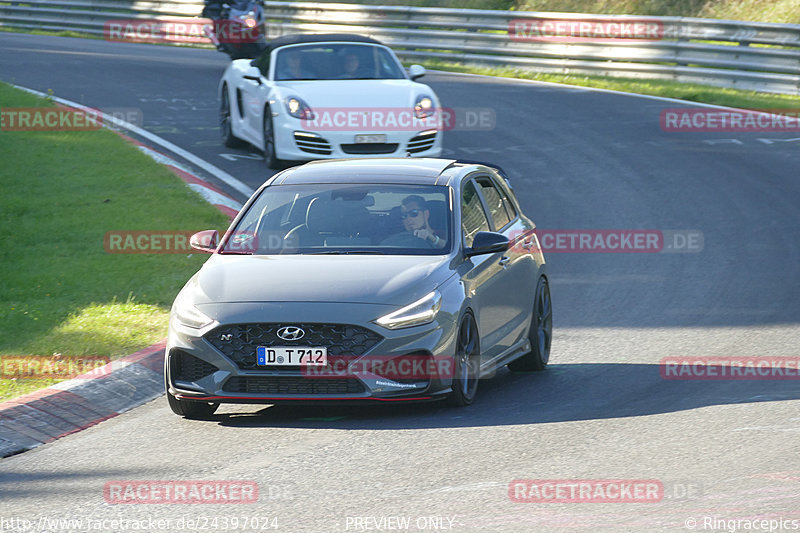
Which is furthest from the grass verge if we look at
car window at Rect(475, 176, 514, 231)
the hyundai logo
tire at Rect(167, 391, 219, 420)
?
car window at Rect(475, 176, 514, 231)

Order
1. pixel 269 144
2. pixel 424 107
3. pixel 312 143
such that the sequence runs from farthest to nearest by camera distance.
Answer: pixel 269 144 → pixel 424 107 → pixel 312 143

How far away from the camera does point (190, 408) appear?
26.8ft

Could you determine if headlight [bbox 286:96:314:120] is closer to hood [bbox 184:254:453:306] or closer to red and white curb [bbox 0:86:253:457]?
red and white curb [bbox 0:86:253:457]

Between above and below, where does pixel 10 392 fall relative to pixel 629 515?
below

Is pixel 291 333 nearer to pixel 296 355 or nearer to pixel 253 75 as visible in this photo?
pixel 296 355

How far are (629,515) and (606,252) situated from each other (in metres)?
8.44

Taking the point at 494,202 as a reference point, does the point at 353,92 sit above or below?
below

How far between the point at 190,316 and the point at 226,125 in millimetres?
11735

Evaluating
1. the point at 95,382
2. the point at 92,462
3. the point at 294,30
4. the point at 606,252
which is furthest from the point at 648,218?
the point at 294,30

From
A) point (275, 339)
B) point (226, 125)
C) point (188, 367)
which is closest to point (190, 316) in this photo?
point (188, 367)

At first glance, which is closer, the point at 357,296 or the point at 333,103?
the point at 357,296

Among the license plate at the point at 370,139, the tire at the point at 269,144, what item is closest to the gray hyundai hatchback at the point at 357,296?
the license plate at the point at 370,139

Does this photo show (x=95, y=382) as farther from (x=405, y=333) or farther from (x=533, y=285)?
(x=533, y=285)

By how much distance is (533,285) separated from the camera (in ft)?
32.5
